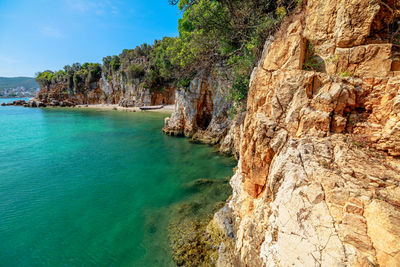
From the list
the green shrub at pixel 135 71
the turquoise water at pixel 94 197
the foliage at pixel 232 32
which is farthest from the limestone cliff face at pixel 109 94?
the turquoise water at pixel 94 197

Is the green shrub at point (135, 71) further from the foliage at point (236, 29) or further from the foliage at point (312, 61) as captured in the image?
the foliage at point (312, 61)

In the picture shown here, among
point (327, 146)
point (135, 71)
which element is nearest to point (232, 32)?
point (327, 146)

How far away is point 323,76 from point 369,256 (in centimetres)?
373

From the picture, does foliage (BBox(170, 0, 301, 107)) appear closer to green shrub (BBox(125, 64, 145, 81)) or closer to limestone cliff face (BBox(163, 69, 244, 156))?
limestone cliff face (BBox(163, 69, 244, 156))

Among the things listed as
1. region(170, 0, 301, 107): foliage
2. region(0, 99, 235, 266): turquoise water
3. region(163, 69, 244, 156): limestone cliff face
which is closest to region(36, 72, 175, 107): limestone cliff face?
region(163, 69, 244, 156): limestone cliff face

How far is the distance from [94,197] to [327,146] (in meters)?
11.3

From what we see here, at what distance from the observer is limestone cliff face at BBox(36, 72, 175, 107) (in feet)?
161

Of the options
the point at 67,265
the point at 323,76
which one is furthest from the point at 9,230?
the point at 323,76

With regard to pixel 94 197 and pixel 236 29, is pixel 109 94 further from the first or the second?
pixel 236 29

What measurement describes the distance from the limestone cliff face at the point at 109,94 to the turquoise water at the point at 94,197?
104 ft

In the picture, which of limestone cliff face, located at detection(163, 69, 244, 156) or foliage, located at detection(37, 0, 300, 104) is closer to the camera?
foliage, located at detection(37, 0, 300, 104)

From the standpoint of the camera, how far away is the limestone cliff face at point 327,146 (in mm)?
2619

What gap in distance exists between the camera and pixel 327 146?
11.9ft

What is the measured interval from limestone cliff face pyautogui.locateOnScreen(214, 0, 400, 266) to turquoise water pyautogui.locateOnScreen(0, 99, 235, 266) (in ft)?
13.7
